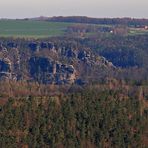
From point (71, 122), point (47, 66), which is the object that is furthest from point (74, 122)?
point (47, 66)

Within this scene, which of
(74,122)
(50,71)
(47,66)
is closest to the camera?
(74,122)

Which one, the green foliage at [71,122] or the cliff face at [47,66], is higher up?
the green foliage at [71,122]

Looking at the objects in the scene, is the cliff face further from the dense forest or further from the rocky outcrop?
the dense forest

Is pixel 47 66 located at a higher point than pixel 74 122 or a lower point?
lower

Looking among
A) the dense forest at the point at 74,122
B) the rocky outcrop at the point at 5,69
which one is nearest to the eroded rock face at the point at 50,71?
the rocky outcrop at the point at 5,69

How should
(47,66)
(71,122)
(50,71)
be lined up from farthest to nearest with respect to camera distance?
(47,66)
(50,71)
(71,122)

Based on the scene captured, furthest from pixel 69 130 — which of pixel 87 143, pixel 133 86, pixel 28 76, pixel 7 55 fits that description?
pixel 7 55

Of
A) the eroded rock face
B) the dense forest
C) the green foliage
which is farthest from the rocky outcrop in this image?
the green foliage

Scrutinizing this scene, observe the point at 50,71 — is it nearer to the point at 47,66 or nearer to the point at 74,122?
the point at 47,66

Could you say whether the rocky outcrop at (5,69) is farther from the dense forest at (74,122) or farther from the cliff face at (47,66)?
the dense forest at (74,122)

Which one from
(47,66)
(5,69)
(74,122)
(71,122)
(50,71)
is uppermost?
(71,122)
